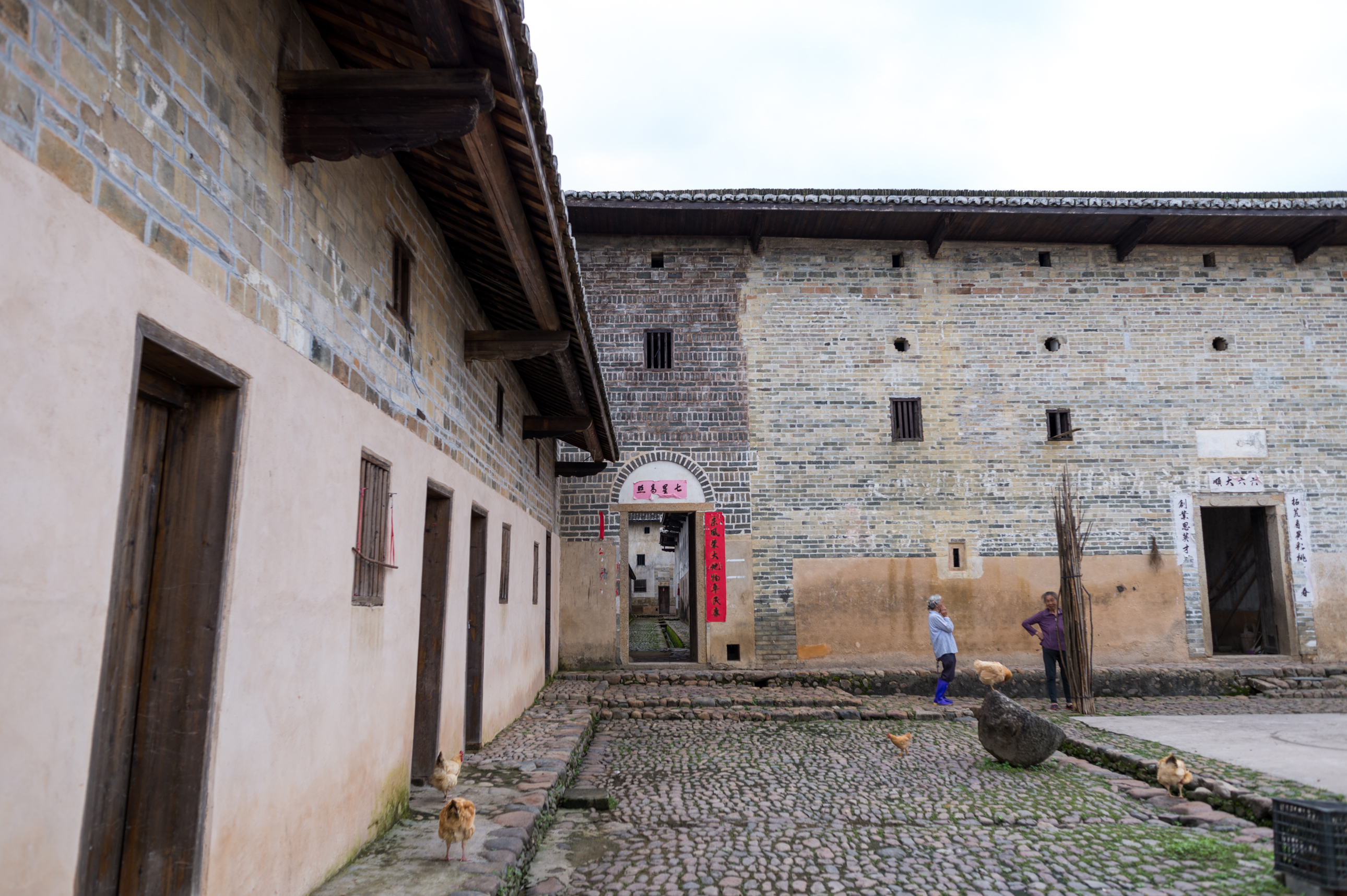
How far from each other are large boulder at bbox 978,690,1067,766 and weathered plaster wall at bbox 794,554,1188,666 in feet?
19.3

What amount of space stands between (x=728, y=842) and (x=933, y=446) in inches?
389

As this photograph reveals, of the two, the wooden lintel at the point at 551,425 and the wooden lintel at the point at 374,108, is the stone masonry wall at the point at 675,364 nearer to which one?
the wooden lintel at the point at 551,425

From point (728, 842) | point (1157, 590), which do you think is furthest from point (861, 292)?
point (728, 842)

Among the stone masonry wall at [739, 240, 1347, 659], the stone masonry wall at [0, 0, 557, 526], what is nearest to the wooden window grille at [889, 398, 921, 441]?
the stone masonry wall at [739, 240, 1347, 659]

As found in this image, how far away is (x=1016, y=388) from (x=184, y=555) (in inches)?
536

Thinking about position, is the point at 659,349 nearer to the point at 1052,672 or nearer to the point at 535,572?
the point at 535,572

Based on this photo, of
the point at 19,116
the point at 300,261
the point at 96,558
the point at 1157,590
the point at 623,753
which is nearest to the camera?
the point at 19,116

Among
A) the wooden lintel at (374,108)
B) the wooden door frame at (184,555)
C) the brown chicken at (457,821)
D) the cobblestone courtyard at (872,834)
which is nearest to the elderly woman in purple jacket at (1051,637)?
the cobblestone courtyard at (872,834)

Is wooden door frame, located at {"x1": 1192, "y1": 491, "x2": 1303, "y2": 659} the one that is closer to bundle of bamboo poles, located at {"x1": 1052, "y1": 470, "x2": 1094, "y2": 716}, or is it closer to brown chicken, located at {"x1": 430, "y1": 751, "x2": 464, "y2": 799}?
bundle of bamboo poles, located at {"x1": 1052, "y1": 470, "x2": 1094, "y2": 716}

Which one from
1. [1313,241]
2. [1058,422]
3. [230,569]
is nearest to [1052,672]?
[1058,422]

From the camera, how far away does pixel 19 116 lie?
1.98m

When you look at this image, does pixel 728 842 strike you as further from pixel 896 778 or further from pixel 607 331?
pixel 607 331

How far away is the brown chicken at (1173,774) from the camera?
602 centimetres

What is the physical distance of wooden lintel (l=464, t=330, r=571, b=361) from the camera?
6566mm
